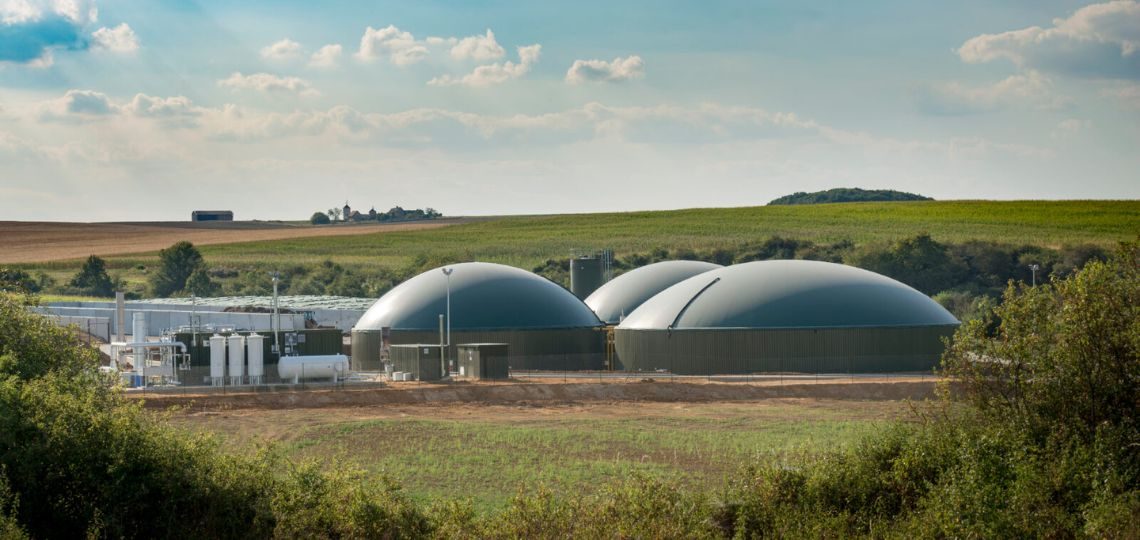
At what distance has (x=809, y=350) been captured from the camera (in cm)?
6894

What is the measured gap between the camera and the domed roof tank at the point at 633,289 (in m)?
87.1

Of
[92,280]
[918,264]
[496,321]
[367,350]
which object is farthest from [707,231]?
[367,350]

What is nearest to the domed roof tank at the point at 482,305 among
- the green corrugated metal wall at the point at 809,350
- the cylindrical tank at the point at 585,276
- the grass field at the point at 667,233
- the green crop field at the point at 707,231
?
the green corrugated metal wall at the point at 809,350

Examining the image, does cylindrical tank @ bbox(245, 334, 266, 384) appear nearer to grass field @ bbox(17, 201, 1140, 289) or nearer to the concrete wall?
the concrete wall

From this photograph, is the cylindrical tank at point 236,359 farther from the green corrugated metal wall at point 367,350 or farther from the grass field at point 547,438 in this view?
the green corrugated metal wall at point 367,350

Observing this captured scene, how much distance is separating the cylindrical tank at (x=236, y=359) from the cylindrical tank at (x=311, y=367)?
1.86m

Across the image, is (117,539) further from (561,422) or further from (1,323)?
(561,422)

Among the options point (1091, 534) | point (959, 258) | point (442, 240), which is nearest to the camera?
point (1091, 534)

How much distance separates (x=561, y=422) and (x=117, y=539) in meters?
25.1

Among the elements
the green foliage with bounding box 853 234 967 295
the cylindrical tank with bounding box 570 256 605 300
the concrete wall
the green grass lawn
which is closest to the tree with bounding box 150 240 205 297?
the green grass lawn

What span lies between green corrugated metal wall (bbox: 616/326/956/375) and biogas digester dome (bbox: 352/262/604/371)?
722 centimetres

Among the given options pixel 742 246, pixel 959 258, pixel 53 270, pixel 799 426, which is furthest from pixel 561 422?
pixel 53 270

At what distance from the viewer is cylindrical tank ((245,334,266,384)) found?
213ft

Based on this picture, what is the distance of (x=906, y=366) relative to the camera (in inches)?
2736
